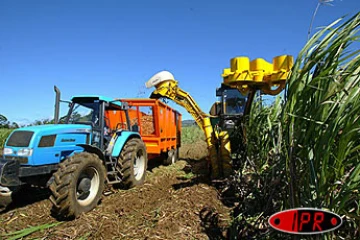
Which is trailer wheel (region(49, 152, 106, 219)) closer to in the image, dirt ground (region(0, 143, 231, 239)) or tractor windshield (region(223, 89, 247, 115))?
dirt ground (region(0, 143, 231, 239))

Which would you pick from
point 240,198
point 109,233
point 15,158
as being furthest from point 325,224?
point 15,158

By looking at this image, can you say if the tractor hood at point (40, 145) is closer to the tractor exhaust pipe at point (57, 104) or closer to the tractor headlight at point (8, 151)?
the tractor headlight at point (8, 151)

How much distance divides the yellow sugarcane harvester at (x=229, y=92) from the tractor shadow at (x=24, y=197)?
328cm

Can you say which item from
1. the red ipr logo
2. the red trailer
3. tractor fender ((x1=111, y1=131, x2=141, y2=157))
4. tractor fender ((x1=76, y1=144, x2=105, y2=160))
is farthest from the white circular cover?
the red ipr logo

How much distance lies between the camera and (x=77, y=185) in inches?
165

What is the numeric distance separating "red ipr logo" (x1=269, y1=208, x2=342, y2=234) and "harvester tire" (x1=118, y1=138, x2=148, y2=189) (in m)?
4.54

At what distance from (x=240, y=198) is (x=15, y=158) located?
134 inches

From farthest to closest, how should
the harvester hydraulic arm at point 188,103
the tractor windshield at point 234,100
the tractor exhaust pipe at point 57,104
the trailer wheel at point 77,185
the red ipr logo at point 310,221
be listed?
the tractor windshield at point 234,100
the harvester hydraulic arm at point 188,103
the tractor exhaust pipe at point 57,104
the trailer wheel at point 77,185
the red ipr logo at point 310,221

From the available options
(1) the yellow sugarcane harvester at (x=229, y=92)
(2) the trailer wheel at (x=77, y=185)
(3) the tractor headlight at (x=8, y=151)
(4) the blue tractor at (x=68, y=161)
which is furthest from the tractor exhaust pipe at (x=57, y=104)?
(1) the yellow sugarcane harvester at (x=229, y=92)

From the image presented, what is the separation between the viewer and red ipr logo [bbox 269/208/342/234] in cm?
122

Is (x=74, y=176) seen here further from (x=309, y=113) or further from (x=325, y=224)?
(x=325, y=224)

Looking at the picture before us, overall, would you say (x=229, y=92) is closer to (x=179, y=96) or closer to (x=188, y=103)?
(x=188, y=103)

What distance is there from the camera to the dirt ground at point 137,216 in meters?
3.38

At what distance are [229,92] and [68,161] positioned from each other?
5.31m
